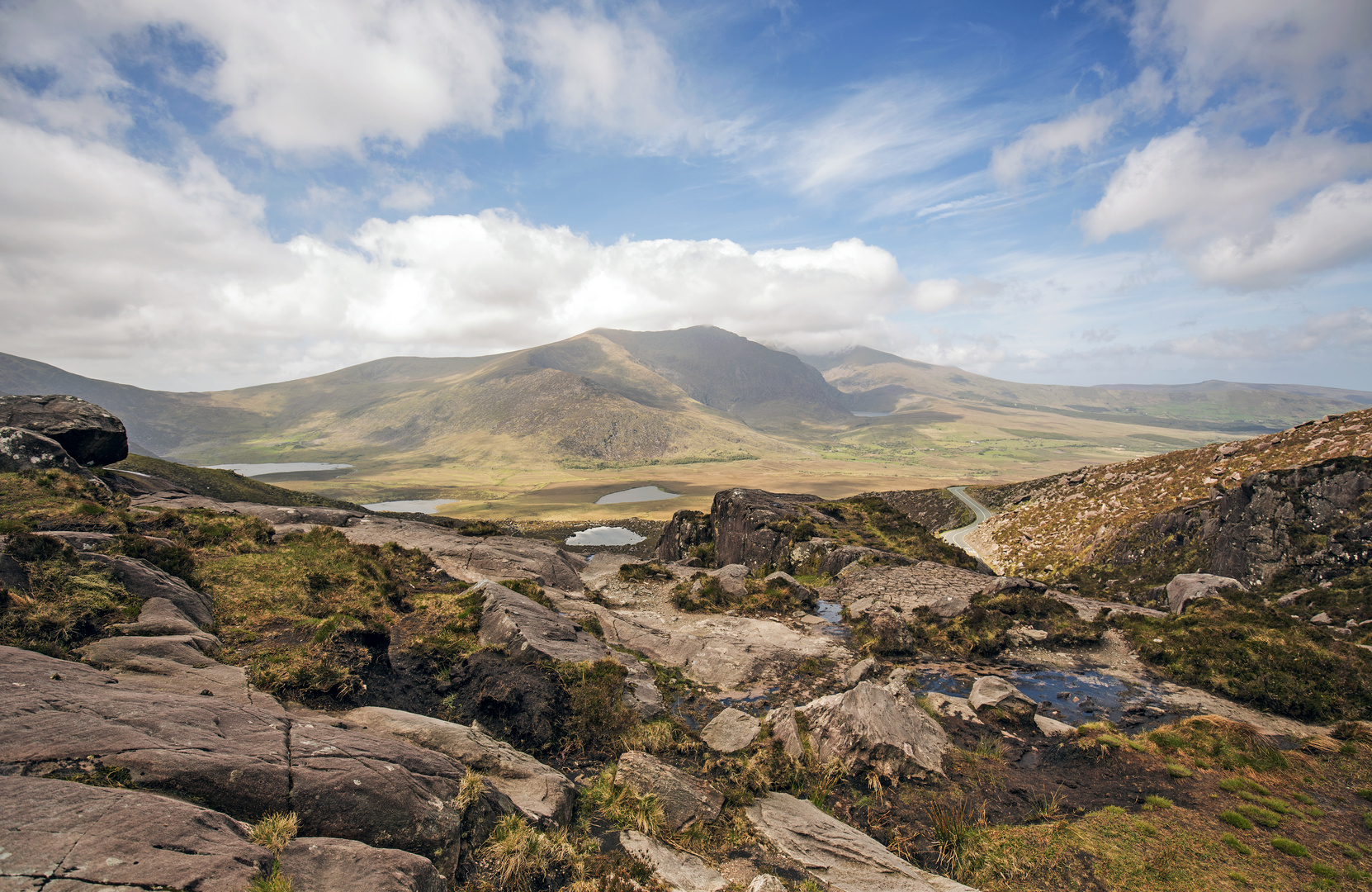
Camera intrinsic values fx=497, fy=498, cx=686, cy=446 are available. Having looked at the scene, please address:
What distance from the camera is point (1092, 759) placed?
17.4 metres

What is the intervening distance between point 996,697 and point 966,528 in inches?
2349

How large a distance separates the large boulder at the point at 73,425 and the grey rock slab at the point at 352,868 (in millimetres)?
46777

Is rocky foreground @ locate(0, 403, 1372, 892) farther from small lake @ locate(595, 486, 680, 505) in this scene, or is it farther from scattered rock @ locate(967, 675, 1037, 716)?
small lake @ locate(595, 486, 680, 505)

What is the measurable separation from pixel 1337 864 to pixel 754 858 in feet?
49.7

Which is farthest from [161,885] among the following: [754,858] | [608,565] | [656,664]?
[608,565]

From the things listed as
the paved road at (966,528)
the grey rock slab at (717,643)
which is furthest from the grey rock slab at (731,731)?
the paved road at (966,528)

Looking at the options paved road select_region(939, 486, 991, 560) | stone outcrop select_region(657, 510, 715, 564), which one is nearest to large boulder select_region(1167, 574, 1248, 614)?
paved road select_region(939, 486, 991, 560)

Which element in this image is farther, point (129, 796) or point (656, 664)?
point (656, 664)

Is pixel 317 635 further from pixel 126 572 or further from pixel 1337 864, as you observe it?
pixel 1337 864

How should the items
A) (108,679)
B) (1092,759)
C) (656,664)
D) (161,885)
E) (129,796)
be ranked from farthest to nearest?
(656,664), (1092,759), (108,679), (129,796), (161,885)

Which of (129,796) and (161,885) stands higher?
(129,796)

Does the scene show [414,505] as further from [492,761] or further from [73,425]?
[492,761]

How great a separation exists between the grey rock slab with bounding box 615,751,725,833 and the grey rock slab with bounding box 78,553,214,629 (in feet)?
48.1

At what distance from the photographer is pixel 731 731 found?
18094 millimetres
